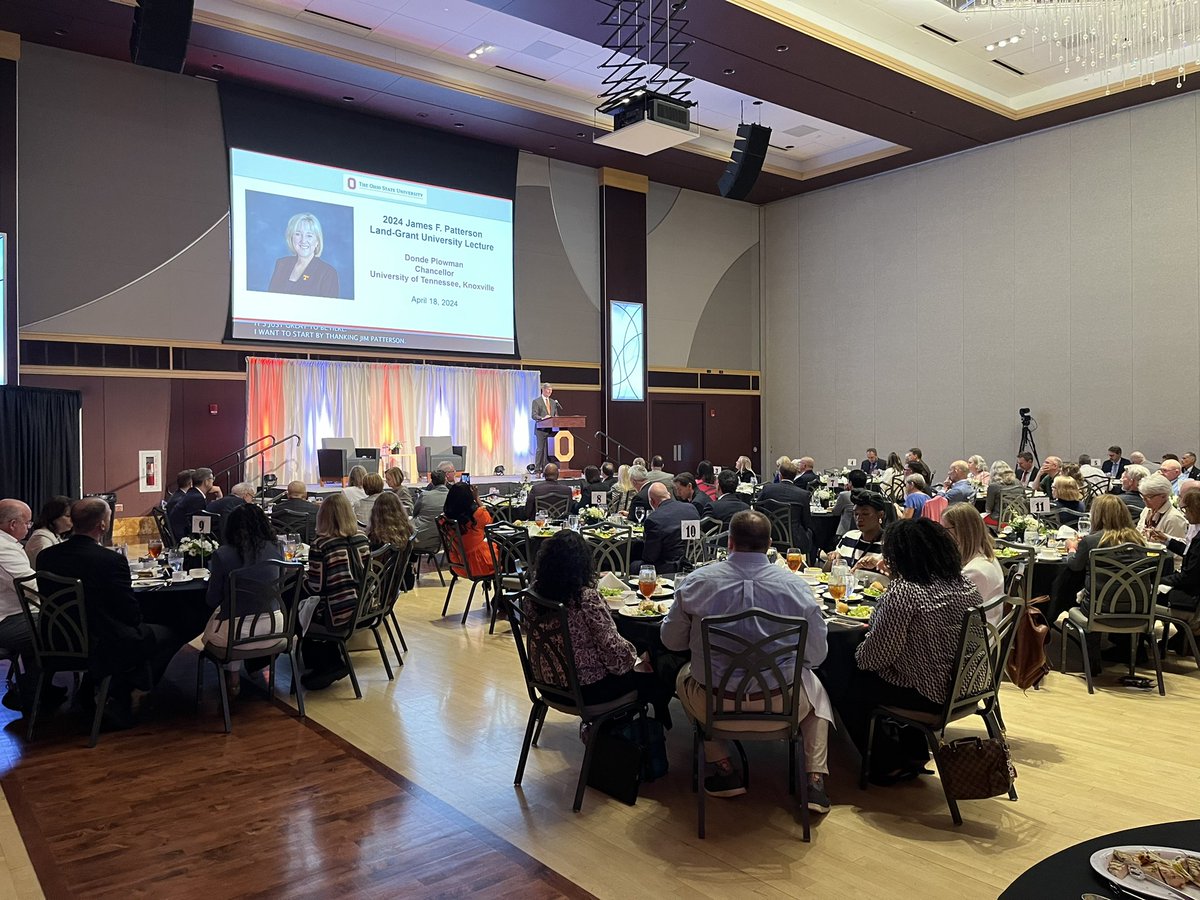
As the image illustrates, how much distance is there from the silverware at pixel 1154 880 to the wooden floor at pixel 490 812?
196cm

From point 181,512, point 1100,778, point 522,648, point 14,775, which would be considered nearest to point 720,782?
point 522,648

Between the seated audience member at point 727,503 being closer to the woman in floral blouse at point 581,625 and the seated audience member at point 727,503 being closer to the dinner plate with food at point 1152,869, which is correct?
the woman in floral blouse at point 581,625

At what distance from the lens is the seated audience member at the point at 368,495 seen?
738 cm

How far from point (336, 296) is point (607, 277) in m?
5.21

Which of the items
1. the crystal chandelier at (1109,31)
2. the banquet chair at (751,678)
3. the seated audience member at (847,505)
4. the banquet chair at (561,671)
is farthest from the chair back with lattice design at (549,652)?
the crystal chandelier at (1109,31)

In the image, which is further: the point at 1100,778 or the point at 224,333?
the point at 224,333

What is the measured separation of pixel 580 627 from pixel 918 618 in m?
1.41

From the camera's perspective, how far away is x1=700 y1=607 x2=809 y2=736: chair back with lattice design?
11.2ft

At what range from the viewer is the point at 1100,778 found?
Answer: 3994mm

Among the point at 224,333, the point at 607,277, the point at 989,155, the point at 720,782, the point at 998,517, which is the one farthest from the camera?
the point at 607,277

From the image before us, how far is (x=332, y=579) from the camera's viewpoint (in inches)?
207

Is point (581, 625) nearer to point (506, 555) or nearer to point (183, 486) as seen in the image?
point (506, 555)

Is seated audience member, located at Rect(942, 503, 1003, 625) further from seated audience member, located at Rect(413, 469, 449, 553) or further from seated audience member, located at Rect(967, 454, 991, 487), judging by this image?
seated audience member, located at Rect(967, 454, 991, 487)

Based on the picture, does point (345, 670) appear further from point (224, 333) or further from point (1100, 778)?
point (224, 333)
